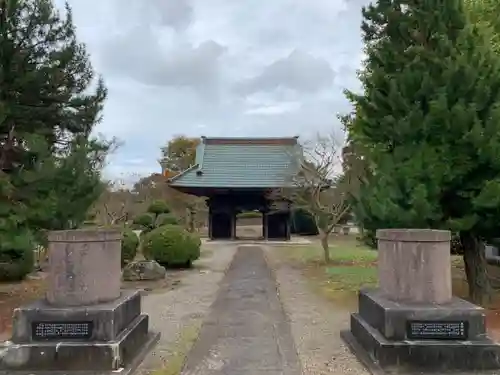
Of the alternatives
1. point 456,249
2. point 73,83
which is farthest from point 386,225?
point 456,249

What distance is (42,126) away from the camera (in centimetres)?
866

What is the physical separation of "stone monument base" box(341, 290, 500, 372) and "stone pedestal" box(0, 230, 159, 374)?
250 cm

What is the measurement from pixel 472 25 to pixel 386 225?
361 cm

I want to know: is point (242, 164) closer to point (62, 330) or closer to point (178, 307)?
point (178, 307)

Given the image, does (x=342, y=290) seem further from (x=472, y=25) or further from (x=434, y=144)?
(x=472, y=25)

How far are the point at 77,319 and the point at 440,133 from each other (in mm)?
5715

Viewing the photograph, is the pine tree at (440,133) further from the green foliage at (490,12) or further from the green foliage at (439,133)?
the green foliage at (490,12)

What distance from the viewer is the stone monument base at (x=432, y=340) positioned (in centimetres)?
466

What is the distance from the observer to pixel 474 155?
728 cm

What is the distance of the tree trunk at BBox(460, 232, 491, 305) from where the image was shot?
8.28 meters

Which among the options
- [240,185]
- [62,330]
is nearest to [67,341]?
[62,330]

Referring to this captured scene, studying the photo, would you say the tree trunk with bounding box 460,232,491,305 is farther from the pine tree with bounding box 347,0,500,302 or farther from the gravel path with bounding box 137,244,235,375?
the gravel path with bounding box 137,244,235,375

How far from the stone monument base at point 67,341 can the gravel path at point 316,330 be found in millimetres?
1897

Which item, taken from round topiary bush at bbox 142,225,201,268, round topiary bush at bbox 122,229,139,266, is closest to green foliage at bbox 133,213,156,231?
round topiary bush at bbox 122,229,139,266
